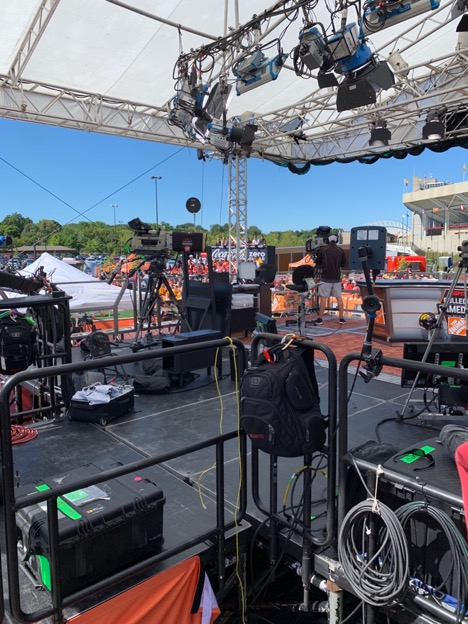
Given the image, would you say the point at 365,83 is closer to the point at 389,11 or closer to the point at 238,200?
the point at 389,11

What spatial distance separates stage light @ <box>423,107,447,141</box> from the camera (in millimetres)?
9102

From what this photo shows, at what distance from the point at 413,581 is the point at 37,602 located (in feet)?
5.03

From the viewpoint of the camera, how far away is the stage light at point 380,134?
9.73 meters

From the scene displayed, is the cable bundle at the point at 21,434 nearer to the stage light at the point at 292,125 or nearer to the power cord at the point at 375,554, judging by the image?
the power cord at the point at 375,554

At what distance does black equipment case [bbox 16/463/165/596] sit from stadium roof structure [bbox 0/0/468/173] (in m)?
5.43

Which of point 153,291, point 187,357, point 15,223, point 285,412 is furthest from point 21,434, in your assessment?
point 15,223

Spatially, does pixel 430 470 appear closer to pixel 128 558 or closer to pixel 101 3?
pixel 128 558

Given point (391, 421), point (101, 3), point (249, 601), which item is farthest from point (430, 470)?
point (101, 3)

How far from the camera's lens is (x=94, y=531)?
193 centimetres

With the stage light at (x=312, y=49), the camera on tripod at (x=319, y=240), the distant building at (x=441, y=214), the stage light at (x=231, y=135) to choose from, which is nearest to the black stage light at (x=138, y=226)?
the stage light at (x=312, y=49)

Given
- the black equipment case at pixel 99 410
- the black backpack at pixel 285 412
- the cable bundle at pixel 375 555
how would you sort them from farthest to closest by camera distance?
the black equipment case at pixel 99 410 < the black backpack at pixel 285 412 < the cable bundle at pixel 375 555

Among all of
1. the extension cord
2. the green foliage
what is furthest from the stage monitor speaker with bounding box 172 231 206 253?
the green foliage

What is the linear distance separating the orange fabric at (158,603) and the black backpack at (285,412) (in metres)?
0.71

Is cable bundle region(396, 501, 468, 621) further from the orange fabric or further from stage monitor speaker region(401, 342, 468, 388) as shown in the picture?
stage monitor speaker region(401, 342, 468, 388)
